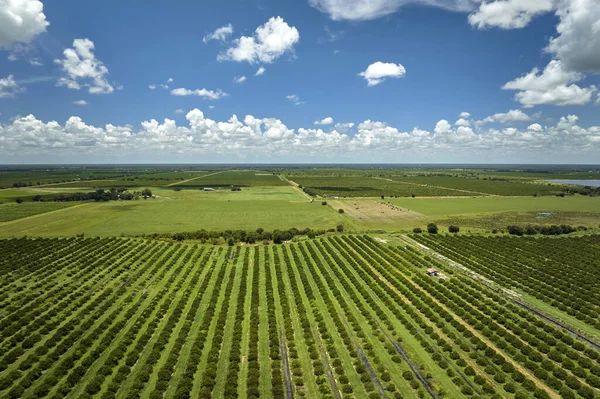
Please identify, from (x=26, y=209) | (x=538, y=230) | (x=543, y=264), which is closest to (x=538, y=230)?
(x=538, y=230)

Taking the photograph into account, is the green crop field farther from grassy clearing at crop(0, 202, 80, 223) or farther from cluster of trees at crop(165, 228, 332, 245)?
grassy clearing at crop(0, 202, 80, 223)

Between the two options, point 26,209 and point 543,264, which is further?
point 26,209

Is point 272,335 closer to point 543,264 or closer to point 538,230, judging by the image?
point 543,264

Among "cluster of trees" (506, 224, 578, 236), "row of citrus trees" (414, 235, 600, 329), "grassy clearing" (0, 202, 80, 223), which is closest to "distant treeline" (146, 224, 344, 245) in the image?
"row of citrus trees" (414, 235, 600, 329)

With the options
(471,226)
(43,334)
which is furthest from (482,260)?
(43,334)

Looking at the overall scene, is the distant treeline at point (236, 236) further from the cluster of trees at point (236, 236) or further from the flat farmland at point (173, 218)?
the flat farmland at point (173, 218)

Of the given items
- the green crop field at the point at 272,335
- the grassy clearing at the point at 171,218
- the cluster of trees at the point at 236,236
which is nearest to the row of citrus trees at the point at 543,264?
the green crop field at the point at 272,335
